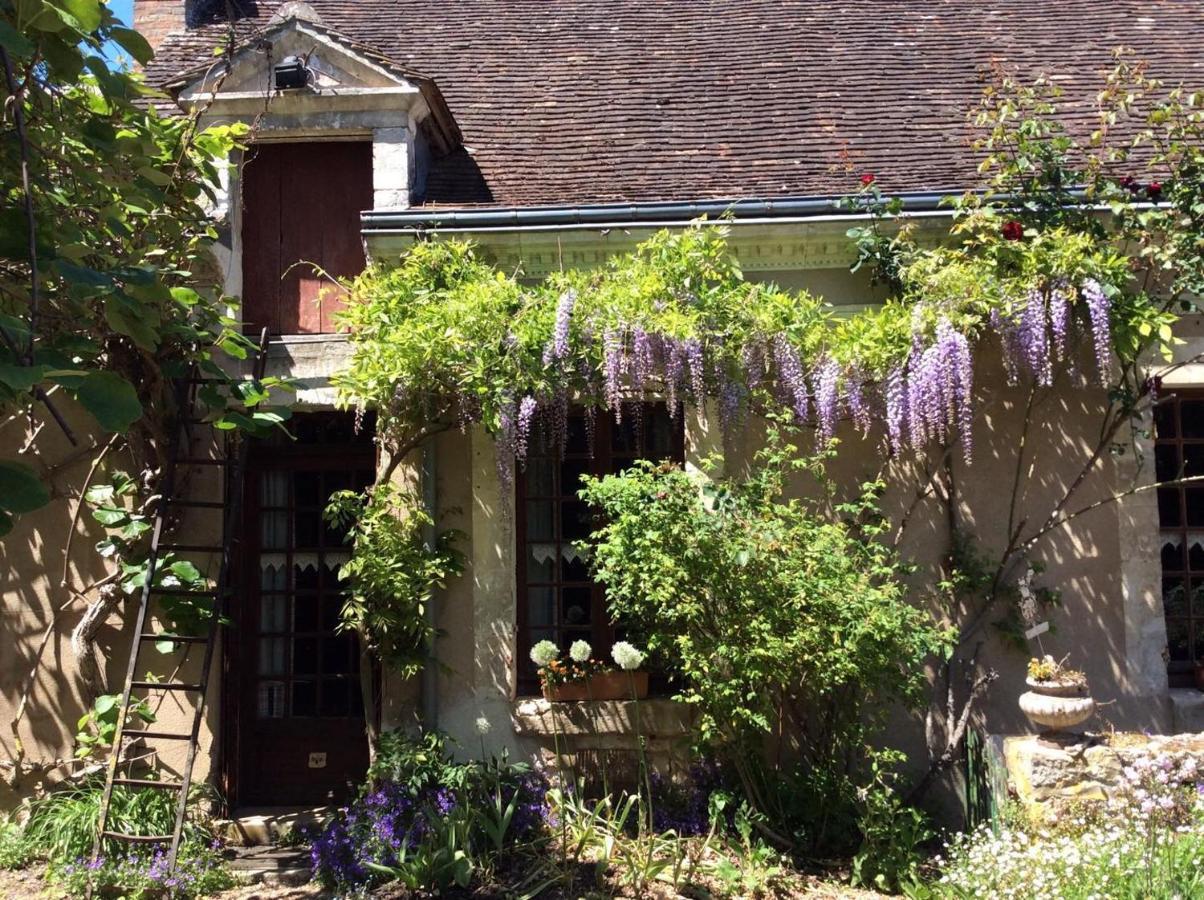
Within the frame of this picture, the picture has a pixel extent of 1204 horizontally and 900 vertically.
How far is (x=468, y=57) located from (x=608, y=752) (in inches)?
220

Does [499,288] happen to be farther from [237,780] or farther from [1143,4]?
[1143,4]

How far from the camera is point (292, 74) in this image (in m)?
6.48

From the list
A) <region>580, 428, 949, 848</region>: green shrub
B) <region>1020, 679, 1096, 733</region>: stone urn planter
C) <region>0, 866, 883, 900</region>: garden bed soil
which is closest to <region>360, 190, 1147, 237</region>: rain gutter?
<region>580, 428, 949, 848</region>: green shrub

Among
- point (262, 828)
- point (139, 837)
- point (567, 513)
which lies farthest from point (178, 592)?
point (567, 513)

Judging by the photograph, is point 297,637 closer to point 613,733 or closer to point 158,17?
point 613,733

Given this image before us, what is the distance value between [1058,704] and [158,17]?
873 cm

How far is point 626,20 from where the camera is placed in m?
8.84

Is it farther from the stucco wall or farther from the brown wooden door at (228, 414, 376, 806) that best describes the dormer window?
the stucco wall

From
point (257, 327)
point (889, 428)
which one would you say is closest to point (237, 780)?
point (257, 327)

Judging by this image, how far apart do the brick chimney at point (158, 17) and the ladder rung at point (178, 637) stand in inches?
217

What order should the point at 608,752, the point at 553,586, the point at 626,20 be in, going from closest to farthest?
the point at 608,752 < the point at 553,586 < the point at 626,20

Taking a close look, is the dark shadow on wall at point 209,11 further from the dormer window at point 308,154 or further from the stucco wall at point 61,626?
the stucco wall at point 61,626

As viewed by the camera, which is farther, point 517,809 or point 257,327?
point 257,327

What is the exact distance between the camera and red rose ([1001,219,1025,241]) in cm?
562
